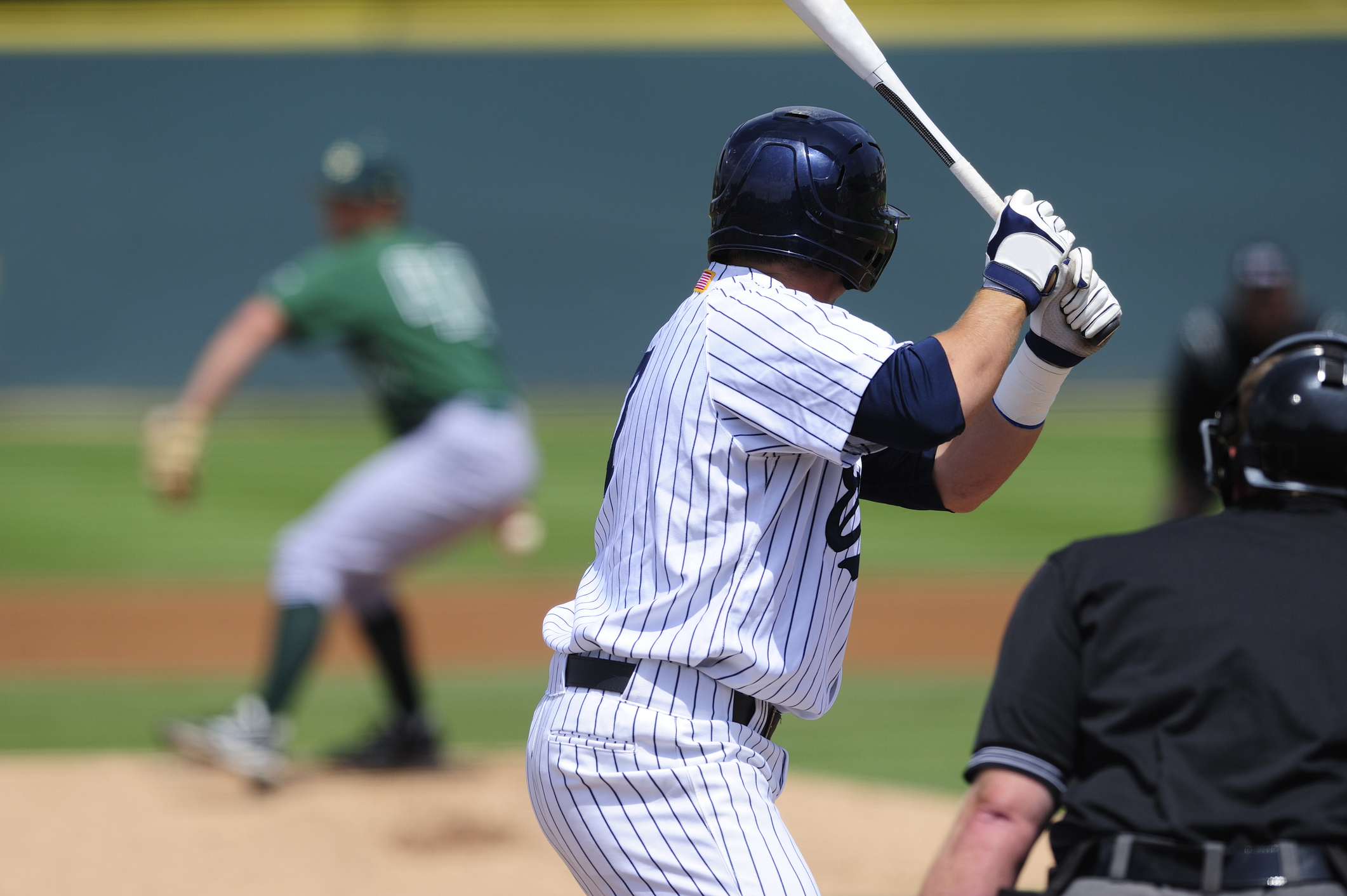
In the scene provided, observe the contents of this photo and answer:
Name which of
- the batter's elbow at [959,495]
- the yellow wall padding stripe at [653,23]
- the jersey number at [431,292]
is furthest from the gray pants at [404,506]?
the yellow wall padding stripe at [653,23]

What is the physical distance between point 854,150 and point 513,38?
19344 mm

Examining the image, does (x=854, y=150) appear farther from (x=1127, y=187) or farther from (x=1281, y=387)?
(x=1127, y=187)

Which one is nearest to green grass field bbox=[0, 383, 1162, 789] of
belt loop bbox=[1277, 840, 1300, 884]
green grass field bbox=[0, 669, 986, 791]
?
green grass field bbox=[0, 669, 986, 791]

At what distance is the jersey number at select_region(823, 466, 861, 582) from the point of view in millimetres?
2135

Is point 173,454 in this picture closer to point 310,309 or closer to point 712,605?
point 310,309

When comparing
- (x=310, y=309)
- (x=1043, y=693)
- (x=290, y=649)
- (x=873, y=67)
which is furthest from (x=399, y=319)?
(x=1043, y=693)

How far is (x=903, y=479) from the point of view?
244cm

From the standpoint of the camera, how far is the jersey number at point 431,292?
→ 18.0 ft

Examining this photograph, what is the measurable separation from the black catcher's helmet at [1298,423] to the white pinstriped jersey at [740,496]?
19.8 inches

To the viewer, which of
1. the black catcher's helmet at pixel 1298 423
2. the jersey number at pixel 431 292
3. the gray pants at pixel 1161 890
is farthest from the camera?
the jersey number at pixel 431 292

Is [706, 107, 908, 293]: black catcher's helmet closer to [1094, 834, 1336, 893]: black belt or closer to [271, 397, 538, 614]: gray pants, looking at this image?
[1094, 834, 1336, 893]: black belt

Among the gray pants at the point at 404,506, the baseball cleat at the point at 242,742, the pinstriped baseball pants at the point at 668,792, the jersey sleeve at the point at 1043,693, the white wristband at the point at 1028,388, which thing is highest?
the white wristband at the point at 1028,388

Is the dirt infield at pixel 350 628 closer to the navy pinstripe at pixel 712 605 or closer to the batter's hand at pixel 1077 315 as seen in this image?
the batter's hand at pixel 1077 315

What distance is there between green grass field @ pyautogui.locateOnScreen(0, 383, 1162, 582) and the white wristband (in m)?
6.44
